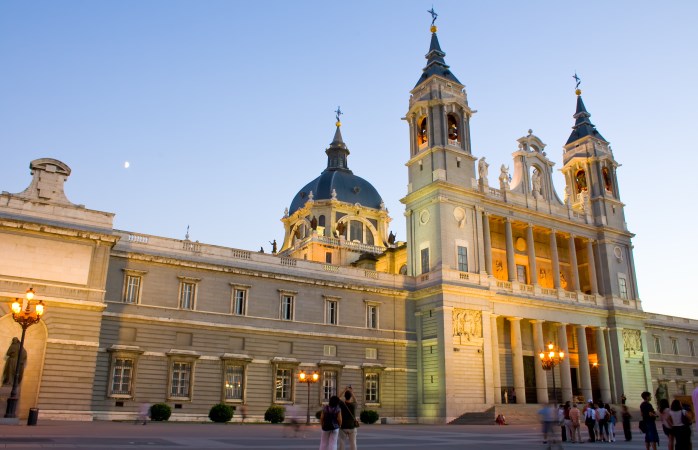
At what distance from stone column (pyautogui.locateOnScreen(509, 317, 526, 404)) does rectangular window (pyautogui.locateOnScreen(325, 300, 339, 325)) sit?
1430 centimetres

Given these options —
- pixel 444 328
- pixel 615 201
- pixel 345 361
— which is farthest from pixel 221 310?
pixel 615 201

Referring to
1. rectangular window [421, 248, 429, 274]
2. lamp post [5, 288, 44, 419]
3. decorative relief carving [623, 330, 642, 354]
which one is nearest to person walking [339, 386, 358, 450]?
lamp post [5, 288, 44, 419]

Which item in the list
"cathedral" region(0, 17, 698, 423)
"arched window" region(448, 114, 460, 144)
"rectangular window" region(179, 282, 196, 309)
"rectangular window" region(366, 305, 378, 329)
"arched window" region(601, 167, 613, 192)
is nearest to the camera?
"cathedral" region(0, 17, 698, 423)

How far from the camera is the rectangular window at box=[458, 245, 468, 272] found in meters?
44.9

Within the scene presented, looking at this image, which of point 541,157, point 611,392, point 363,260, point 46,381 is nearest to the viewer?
point 46,381

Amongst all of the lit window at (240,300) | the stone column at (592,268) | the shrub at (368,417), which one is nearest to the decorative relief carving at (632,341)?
the stone column at (592,268)

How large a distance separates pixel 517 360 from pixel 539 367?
2.53 metres

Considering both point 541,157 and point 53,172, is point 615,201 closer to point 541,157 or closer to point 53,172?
point 541,157

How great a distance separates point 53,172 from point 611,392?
4559 cm

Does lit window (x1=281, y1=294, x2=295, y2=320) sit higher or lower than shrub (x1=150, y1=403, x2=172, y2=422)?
higher

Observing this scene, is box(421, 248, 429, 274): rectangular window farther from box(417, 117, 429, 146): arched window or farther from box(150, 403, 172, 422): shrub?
box(150, 403, 172, 422): shrub

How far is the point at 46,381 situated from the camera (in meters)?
29.2

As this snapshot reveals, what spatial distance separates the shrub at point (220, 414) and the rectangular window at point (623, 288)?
123 feet

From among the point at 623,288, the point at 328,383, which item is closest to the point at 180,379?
the point at 328,383
